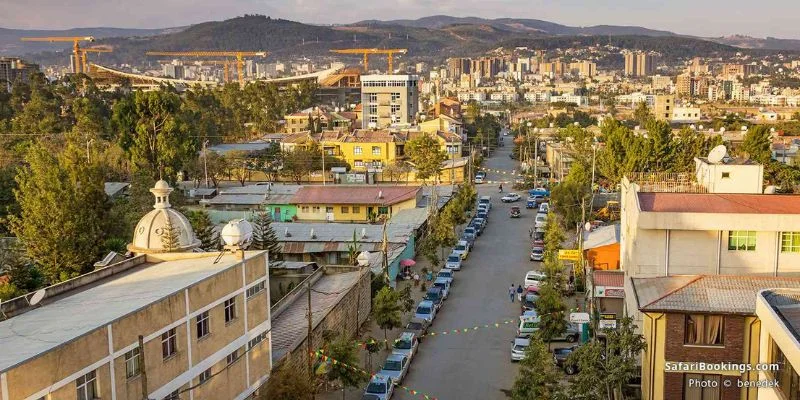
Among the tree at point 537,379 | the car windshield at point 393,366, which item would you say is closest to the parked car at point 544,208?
the car windshield at point 393,366

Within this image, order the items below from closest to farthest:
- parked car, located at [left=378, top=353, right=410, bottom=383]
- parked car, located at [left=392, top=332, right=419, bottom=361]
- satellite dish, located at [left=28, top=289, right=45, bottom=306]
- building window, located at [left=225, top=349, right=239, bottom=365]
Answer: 1. satellite dish, located at [left=28, top=289, right=45, bottom=306]
2. building window, located at [left=225, top=349, right=239, bottom=365]
3. parked car, located at [left=378, top=353, right=410, bottom=383]
4. parked car, located at [left=392, top=332, right=419, bottom=361]

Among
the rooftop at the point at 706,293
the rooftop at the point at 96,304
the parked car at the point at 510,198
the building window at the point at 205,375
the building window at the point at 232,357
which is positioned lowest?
the parked car at the point at 510,198

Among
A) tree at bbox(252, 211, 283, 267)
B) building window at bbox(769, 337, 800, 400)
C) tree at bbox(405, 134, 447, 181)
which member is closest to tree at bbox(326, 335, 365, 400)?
building window at bbox(769, 337, 800, 400)

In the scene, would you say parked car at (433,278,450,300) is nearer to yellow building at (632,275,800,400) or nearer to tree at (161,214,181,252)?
tree at (161,214,181,252)

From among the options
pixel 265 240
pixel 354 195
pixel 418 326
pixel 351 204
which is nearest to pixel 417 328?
pixel 418 326

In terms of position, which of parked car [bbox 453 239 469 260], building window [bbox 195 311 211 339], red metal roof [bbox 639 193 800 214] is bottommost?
parked car [bbox 453 239 469 260]

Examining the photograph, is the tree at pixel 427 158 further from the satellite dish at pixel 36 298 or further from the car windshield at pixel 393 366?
the satellite dish at pixel 36 298
